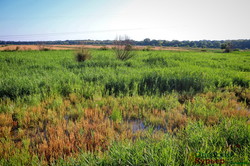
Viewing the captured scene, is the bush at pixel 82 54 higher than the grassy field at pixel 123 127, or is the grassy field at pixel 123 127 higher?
the bush at pixel 82 54

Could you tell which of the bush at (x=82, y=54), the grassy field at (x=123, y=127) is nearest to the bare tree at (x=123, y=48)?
the bush at (x=82, y=54)

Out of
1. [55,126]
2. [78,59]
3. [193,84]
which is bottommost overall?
[55,126]

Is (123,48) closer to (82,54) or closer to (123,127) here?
(82,54)

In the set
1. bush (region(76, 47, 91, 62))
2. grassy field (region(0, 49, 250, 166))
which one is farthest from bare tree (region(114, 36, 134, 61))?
grassy field (region(0, 49, 250, 166))

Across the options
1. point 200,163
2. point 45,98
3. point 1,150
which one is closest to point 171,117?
point 200,163

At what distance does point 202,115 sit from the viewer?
3.61m

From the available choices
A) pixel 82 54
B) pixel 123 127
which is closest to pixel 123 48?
pixel 82 54

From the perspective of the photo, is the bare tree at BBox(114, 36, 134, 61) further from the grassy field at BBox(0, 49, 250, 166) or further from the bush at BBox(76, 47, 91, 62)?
the grassy field at BBox(0, 49, 250, 166)

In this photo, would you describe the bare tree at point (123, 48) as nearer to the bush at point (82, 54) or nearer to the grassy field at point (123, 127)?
the bush at point (82, 54)

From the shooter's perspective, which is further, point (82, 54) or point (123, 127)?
point (82, 54)

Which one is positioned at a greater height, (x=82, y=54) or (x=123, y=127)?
(x=82, y=54)

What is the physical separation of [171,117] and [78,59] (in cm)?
1239

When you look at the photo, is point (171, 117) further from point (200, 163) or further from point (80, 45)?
point (80, 45)

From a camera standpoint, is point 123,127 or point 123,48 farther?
point 123,48
